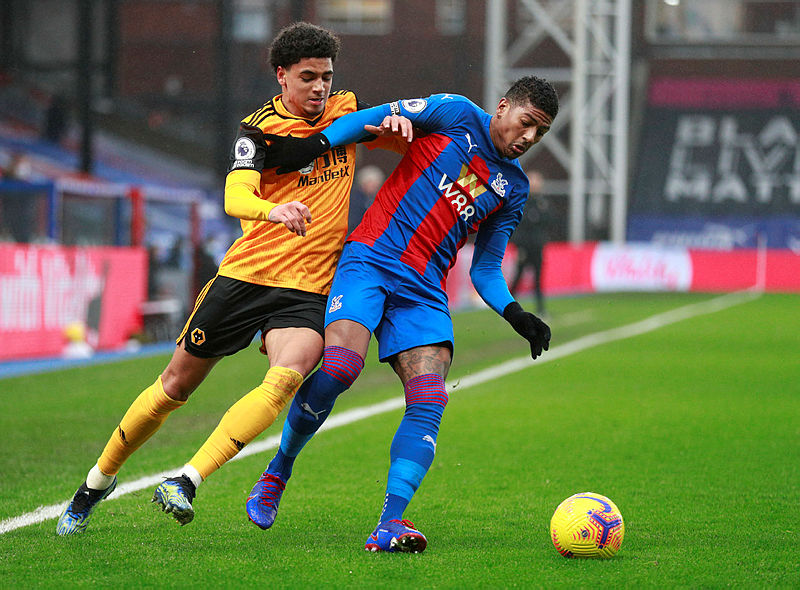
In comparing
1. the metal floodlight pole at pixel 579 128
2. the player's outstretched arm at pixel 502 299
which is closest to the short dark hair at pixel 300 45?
the player's outstretched arm at pixel 502 299

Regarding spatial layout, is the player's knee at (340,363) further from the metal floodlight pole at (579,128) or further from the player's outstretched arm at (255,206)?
the metal floodlight pole at (579,128)

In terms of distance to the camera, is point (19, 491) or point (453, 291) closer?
point (19, 491)

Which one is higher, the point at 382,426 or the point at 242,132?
the point at 242,132

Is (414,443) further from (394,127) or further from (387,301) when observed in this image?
(394,127)

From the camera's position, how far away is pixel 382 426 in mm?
8320

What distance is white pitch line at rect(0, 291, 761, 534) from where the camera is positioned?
5426mm

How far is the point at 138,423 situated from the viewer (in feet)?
16.0

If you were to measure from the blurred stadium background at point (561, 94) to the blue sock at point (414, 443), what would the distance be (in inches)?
587

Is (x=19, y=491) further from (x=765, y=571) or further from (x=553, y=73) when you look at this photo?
(x=553, y=73)

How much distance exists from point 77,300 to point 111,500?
27.6ft

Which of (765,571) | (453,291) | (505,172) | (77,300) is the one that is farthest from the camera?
(453,291)

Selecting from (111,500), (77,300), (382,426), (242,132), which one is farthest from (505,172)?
(77,300)

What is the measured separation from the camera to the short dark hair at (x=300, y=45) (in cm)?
474

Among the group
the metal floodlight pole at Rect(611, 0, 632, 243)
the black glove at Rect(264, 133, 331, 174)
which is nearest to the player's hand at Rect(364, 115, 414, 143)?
the black glove at Rect(264, 133, 331, 174)
